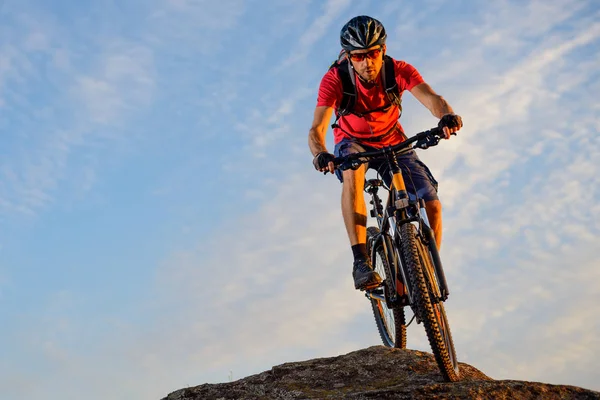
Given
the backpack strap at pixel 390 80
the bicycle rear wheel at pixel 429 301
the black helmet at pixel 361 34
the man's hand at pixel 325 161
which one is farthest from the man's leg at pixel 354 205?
the black helmet at pixel 361 34

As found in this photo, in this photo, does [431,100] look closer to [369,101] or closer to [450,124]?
[369,101]

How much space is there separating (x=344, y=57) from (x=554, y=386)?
14.4 ft

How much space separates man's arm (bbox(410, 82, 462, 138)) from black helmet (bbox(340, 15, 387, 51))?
75 centimetres

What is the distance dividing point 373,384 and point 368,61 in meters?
3.54

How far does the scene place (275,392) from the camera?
248 inches

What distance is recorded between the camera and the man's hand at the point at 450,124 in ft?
22.0

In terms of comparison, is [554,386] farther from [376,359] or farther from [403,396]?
[376,359]

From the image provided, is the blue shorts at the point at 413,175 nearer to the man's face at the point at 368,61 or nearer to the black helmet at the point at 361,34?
the man's face at the point at 368,61

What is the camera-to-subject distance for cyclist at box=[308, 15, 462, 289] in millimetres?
7449

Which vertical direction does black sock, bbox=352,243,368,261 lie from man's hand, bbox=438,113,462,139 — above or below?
below

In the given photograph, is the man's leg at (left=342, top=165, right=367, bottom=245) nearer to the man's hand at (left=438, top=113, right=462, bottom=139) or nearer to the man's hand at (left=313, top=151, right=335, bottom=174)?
the man's hand at (left=313, top=151, right=335, bottom=174)

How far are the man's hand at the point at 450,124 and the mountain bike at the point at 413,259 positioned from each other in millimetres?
67

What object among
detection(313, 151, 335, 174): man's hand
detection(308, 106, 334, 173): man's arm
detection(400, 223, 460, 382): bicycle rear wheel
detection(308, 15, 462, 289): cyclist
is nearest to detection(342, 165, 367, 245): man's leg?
detection(308, 15, 462, 289): cyclist

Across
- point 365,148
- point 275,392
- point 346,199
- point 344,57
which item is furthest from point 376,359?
point 344,57
